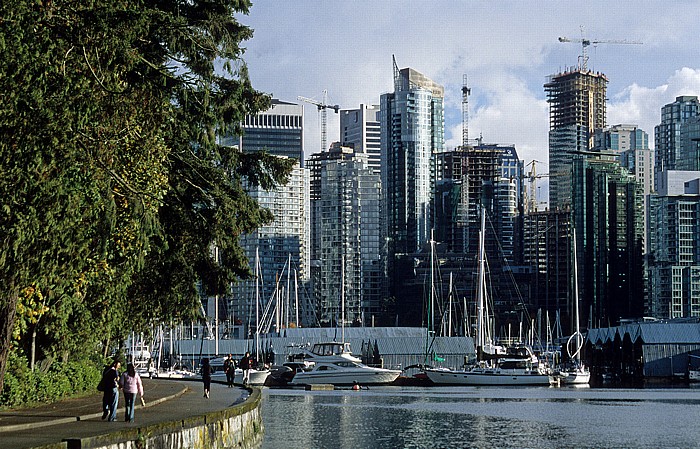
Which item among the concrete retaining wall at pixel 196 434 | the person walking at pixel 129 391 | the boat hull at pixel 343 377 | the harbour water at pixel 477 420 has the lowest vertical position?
the boat hull at pixel 343 377

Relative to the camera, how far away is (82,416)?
3259 centimetres

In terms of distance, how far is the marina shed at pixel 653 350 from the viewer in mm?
142750

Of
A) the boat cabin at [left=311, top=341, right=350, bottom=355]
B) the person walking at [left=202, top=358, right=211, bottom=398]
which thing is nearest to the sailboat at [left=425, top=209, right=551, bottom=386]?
the boat cabin at [left=311, top=341, right=350, bottom=355]

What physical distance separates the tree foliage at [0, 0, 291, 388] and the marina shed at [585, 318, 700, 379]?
103328 mm

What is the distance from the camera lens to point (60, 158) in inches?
1002

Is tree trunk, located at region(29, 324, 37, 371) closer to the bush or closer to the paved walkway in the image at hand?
the bush

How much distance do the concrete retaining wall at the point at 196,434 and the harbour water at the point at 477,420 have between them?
3.98 metres

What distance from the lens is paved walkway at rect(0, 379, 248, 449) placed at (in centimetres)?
2669

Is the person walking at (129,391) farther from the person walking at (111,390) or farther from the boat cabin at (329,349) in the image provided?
the boat cabin at (329,349)

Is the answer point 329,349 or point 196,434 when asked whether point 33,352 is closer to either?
point 196,434

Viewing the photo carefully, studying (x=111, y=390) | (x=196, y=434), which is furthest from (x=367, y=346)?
(x=196, y=434)

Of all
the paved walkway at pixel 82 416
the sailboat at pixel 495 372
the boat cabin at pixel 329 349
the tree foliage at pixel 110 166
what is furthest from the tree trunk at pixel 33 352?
the boat cabin at pixel 329 349

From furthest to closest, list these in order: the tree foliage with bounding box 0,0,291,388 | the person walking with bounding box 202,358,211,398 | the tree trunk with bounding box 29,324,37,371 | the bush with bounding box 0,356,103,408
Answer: the person walking with bounding box 202,358,211,398 < the tree trunk with bounding box 29,324,37,371 < the bush with bounding box 0,356,103,408 < the tree foliage with bounding box 0,0,291,388

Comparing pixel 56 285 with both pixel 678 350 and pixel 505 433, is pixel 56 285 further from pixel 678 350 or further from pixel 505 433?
pixel 678 350
